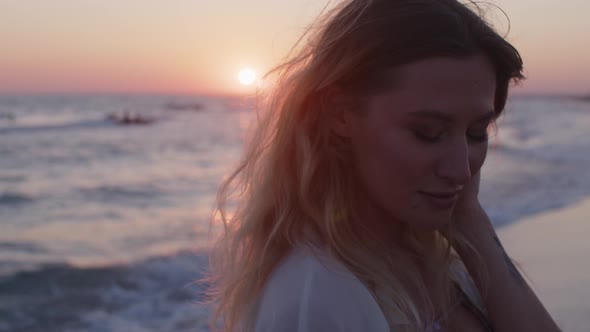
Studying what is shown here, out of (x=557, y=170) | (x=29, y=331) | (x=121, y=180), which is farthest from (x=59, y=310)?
(x=557, y=170)

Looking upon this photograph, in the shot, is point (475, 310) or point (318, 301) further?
point (475, 310)

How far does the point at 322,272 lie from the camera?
4.70ft

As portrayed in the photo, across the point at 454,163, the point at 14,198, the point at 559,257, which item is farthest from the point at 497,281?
the point at 14,198

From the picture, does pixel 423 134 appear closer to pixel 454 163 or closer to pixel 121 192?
pixel 454 163

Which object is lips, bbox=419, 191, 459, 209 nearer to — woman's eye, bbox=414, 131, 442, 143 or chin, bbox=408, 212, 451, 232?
chin, bbox=408, 212, 451, 232

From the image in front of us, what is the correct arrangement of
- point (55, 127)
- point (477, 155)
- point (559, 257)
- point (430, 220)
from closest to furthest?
point (430, 220), point (477, 155), point (559, 257), point (55, 127)

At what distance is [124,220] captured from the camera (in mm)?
9969

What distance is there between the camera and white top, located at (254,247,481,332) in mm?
1358

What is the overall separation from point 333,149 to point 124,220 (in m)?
8.87

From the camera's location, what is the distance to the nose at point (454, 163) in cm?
165

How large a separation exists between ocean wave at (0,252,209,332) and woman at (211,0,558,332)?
14.4 feet

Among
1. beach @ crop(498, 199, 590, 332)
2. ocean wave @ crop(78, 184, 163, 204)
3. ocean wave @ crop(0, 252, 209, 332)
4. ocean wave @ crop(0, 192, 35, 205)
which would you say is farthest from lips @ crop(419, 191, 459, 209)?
ocean wave @ crop(0, 192, 35, 205)

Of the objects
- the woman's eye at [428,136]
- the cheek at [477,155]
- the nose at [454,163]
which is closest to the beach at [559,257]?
the cheek at [477,155]

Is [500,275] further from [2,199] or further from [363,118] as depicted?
[2,199]
